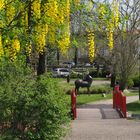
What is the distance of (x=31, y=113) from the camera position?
30.8 feet

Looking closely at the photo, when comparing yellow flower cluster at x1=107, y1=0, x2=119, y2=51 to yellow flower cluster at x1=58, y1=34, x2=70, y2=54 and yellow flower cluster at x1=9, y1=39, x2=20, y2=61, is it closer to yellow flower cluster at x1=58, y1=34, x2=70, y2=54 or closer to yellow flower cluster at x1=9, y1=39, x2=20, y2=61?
yellow flower cluster at x1=58, y1=34, x2=70, y2=54

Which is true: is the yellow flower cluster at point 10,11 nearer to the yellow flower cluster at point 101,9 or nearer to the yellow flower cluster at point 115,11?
the yellow flower cluster at point 101,9

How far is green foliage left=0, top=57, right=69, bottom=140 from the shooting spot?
927 cm

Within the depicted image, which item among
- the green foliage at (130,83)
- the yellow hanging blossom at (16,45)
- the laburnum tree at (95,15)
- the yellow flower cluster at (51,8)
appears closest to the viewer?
the yellow flower cluster at (51,8)

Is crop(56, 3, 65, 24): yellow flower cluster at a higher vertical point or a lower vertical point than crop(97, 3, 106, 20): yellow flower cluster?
lower

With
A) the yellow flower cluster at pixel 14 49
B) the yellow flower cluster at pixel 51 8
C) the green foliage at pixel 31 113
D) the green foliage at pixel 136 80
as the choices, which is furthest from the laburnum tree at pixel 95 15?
the green foliage at pixel 136 80

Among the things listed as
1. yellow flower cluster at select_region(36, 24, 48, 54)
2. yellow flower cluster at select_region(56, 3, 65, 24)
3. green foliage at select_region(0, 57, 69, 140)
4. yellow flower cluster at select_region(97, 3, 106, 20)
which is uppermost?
yellow flower cluster at select_region(97, 3, 106, 20)

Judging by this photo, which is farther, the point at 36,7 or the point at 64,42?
the point at 64,42

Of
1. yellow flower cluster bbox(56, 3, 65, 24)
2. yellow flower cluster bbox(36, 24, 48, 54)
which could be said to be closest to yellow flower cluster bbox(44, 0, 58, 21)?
yellow flower cluster bbox(56, 3, 65, 24)

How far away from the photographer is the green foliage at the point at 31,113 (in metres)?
9.27

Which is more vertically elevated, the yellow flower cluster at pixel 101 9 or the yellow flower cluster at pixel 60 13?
the yellow flower cluster at pixel 101 9

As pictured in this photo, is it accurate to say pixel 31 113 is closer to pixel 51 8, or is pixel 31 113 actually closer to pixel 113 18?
pixel 51 8

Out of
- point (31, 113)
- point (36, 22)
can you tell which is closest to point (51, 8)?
point (36, 22)

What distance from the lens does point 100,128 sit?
14328 millimetres
